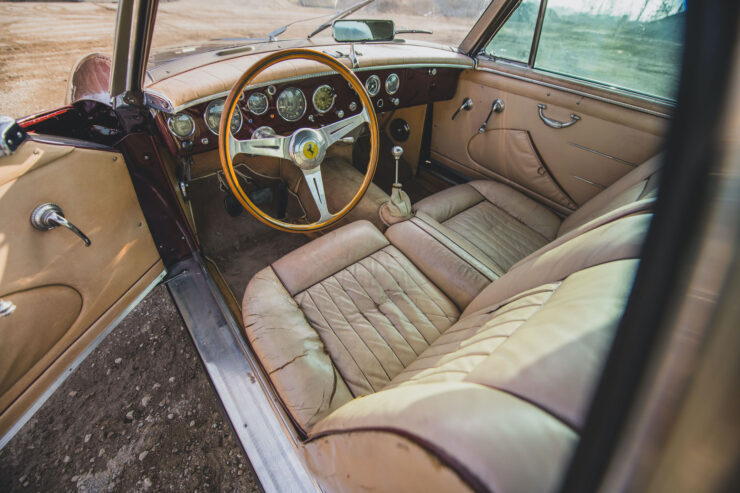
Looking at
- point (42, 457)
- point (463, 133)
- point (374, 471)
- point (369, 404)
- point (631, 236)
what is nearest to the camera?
point (374, 471)

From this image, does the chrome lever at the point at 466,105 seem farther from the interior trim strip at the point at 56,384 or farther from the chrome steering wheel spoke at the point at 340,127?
the interior trim strip at the point at 56,384

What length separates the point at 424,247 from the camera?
4.50 feet

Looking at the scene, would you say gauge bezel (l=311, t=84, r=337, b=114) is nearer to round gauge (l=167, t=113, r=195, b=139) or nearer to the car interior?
the car interior

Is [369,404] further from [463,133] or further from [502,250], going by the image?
[463,133]

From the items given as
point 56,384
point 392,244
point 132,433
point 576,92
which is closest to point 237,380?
point 132,433

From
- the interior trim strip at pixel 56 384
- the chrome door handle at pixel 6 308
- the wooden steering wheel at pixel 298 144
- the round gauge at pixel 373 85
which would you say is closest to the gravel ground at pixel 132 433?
the interior trim strip at pixel 56 384

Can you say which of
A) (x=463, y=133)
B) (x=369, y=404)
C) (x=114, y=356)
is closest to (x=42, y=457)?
(x=114, y=356)

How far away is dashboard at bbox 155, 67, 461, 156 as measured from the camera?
4.85 ft

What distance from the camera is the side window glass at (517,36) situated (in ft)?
6.26

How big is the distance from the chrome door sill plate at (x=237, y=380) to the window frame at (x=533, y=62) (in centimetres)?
197

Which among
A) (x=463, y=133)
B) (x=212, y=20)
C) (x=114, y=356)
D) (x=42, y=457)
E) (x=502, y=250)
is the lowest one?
(x=42, y=457)

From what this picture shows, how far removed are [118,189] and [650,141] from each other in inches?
87.3

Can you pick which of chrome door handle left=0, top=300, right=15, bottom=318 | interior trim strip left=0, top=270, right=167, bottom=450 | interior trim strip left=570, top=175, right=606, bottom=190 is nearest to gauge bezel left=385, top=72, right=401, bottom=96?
interior trim strip left=570, top=175, right=606, bottom=190

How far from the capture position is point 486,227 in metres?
1.71
